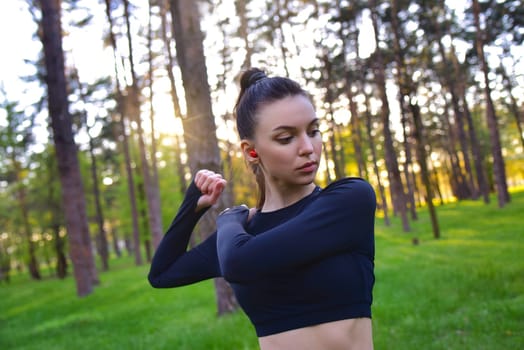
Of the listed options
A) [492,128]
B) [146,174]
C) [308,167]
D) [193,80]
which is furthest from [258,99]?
[492,128]

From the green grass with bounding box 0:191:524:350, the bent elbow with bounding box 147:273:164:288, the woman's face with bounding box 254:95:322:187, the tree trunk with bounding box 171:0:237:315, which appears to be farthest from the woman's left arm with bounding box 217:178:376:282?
the tree trunk with bounding box 171:0:237:315

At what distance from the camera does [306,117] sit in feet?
6.03

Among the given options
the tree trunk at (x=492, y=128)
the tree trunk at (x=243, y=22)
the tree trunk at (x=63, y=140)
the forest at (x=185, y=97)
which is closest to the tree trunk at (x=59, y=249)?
the forest at (x=185, y=97)

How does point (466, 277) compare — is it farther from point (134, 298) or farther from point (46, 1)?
point (46, 1)

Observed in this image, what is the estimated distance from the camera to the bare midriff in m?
1.70

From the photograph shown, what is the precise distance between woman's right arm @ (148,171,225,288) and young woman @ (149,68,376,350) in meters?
0.23

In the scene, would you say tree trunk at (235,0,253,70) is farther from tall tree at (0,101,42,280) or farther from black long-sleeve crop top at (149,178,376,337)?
black long-sleeve crop top at (149,178,376,337)

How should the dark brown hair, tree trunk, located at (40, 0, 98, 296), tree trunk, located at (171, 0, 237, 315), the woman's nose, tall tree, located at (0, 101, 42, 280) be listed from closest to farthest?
1. the woman's nose
2. the dark brown hair
3. tree trunk, located at (171, 0, 237, 315)
4. tree trunk, located at (40, 0, 98, 296)
5. tall tree, located at (0, 101, 42, 280)

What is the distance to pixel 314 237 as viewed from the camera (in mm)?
1679

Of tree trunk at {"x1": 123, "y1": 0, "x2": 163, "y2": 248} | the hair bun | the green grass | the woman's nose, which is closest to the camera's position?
the woman's nose

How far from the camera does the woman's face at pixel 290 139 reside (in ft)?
5.98

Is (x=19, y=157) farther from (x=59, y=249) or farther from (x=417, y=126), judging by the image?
(x=417, y=126)

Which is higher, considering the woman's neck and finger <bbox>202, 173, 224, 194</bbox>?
finger <bbox>202, 173, 224, 194</bbox>

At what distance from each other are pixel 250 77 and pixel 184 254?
858 mm
